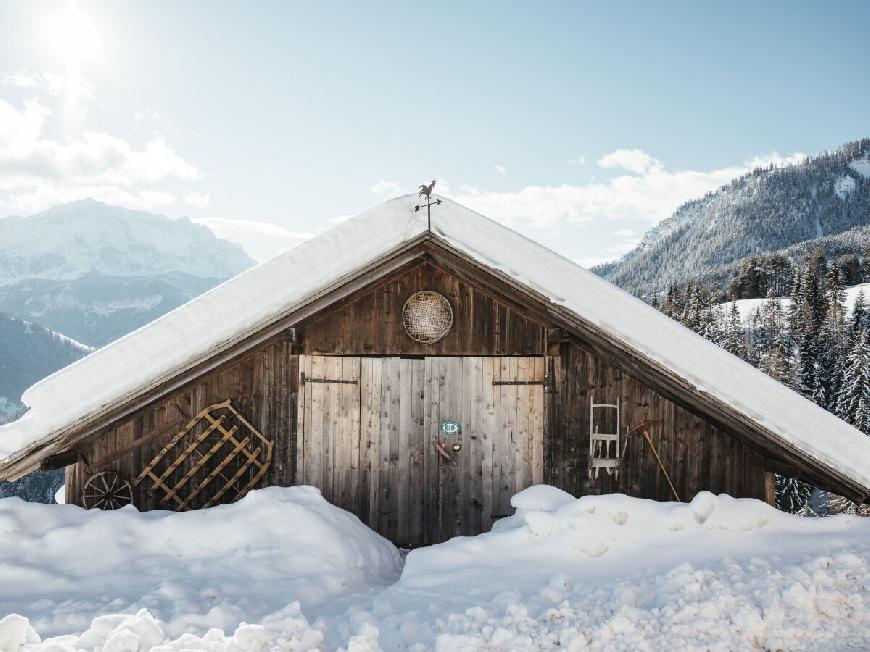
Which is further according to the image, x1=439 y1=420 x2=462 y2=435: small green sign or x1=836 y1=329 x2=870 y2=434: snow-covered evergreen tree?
x1=836 y1=329 x2=870 y2=434: snow-covered evergreen tree

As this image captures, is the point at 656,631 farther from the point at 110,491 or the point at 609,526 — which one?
the point at 110,491

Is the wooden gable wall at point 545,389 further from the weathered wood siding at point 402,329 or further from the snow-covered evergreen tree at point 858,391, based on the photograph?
the snow-covered evergreen tree at point 858,391

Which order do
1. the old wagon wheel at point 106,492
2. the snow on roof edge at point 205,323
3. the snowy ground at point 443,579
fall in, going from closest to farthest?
1. the snowy ground at point 443,579
2. the snow on roof edge at point 205,323
3. the old wagon wheel at point 106,492

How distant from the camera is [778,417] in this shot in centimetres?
580

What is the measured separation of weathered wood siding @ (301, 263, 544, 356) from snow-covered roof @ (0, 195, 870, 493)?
1.00 metres

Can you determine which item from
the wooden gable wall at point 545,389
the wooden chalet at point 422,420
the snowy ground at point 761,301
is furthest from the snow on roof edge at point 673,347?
the snowy ground at point 761,301

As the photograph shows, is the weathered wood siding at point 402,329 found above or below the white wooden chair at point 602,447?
above

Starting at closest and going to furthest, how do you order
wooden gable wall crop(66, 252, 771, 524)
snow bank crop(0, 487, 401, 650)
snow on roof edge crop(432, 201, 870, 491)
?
1. snow bank crop(0, 487, 401, 650)
2. snow on roof edge crop(432, 201, 870, 491)
3. wooden gable wall crop(66, 252, 771, 524)

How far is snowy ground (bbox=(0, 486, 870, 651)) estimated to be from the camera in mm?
4102

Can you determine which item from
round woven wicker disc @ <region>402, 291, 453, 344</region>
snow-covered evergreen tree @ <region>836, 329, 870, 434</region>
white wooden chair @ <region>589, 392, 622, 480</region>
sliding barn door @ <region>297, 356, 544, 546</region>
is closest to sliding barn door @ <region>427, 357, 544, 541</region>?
sliding barn door @ <region>297, 356, 544, 546</region>

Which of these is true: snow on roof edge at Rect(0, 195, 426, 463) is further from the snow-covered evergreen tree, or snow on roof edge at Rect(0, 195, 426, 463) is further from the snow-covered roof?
the snow-covered evergreen tree

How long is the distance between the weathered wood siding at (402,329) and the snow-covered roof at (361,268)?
3.27ft

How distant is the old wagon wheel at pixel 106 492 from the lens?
6680 millimetres

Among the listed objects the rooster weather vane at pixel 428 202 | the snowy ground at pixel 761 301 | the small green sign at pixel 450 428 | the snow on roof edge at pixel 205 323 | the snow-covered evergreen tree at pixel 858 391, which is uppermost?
the snowy ground at pixel 761 301
